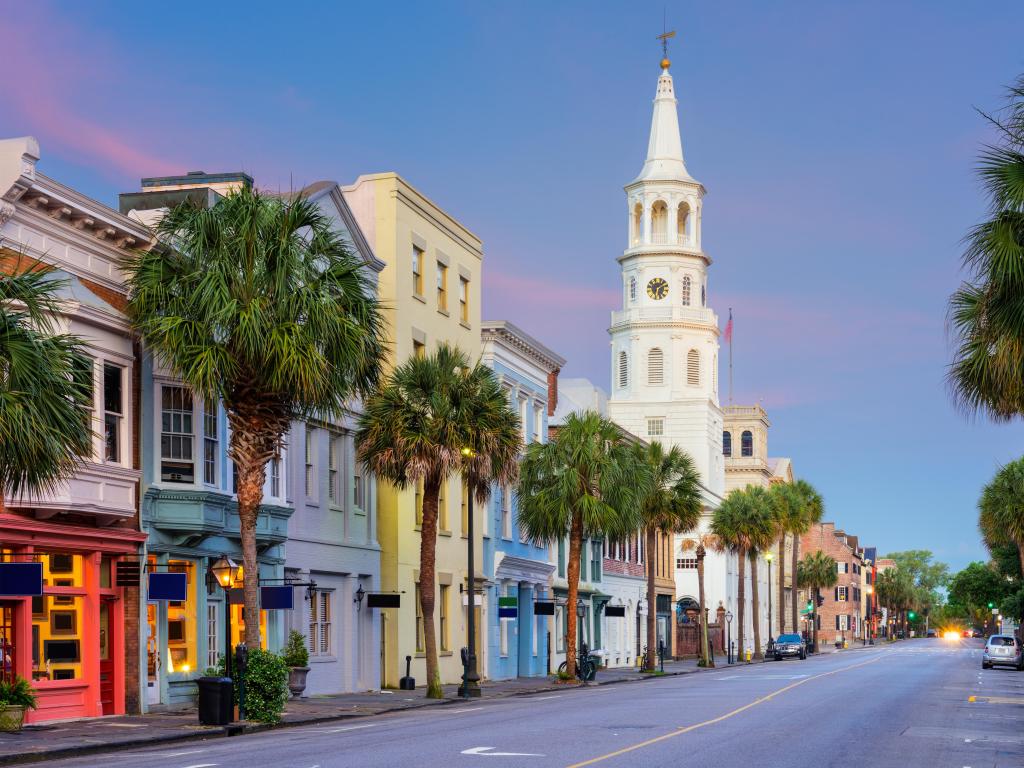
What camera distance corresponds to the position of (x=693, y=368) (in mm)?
109312

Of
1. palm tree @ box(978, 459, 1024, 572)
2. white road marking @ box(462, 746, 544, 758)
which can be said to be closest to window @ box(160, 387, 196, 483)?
white road marking @ box(462, 746, 544, 758)

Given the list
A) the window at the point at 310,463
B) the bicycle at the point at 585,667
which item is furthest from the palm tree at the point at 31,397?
the bicycle at the point at 585,667

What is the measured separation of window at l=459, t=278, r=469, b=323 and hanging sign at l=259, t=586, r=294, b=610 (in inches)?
699

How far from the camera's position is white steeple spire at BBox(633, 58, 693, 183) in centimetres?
10362

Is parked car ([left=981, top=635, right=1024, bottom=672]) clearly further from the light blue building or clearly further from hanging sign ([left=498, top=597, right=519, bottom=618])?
hanging sign ([left=498, top=597, right=519, bottom=618])

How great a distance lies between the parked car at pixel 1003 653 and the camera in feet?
210

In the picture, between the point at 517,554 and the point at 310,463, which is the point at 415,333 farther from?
the point at 517,554

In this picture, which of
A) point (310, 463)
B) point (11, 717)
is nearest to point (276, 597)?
point (310, 463)

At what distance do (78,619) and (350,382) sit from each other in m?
7.05

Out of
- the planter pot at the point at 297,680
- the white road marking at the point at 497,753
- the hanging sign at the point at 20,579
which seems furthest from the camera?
the planter pot at the point at 297,680

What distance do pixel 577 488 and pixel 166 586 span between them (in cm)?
2183

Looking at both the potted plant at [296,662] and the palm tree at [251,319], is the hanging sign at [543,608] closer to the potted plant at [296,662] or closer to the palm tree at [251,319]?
the potted plant at [296,662]

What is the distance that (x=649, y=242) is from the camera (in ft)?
347

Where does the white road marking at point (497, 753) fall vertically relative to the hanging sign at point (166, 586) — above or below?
below
